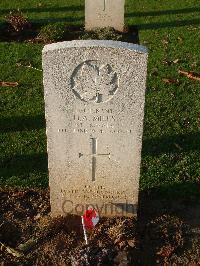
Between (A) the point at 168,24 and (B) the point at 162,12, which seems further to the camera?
(B) the point at 162,12

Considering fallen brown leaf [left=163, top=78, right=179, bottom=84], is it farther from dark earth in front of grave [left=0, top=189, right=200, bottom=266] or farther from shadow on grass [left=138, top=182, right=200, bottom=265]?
dark earth in front of grave [left=0, top=189, right=200, bottom=266]

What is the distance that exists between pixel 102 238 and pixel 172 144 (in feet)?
6.71

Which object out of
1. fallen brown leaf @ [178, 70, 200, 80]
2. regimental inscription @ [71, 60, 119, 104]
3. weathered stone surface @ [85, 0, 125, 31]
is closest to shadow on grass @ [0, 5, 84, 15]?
weathered stone surface @ [85, 0, 125, 31]

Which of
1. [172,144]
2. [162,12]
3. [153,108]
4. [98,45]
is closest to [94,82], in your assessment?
[98,45]

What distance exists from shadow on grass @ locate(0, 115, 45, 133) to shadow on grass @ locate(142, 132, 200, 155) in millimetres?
1541

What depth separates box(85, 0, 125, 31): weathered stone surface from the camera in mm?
9688

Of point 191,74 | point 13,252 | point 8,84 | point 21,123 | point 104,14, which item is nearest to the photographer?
point 13,252

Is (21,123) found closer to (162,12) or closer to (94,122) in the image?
(94,122)

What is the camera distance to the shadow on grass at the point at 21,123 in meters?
6.85

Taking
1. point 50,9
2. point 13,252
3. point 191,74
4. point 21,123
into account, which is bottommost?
point 13,252

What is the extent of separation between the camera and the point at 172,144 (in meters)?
6.49

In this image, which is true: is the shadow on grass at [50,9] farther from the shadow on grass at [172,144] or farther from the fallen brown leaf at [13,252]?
the fallen brown leaf at [13,252]

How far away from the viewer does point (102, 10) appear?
32.2 feet

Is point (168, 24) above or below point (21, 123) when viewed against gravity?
above
